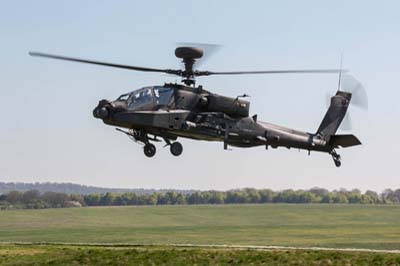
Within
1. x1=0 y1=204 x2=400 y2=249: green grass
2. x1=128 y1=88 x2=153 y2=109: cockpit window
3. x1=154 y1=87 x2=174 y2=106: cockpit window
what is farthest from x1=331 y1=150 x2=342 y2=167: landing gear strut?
x1=0 y1=204 x2=400 y2=249: green grass

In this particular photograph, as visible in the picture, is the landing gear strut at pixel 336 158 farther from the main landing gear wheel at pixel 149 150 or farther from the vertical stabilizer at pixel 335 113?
the main landing gear wheel at pixel 149 150

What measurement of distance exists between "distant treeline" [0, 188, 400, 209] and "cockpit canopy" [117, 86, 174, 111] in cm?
13732

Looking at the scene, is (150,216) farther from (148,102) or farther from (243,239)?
(148,102)

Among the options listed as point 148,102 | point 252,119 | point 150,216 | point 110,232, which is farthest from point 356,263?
point 150,216

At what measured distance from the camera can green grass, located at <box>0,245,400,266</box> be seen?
35.3 metres

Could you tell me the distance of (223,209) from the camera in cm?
14575

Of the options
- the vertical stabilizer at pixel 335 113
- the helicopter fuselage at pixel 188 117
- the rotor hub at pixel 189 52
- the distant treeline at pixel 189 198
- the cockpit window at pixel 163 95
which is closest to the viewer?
the rotor hub at pixel 189 52

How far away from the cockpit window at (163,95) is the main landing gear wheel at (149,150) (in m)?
2.13

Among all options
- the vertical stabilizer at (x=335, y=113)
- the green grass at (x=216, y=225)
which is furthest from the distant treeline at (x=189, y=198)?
the vertical stabilizer at (x=335, y=113)

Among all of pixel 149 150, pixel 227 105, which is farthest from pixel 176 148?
pixel 227 105

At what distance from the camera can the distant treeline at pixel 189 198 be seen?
569ft

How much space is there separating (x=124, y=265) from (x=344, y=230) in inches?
3158

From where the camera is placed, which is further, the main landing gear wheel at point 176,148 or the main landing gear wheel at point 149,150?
the main landing gear wheel at point 176,148

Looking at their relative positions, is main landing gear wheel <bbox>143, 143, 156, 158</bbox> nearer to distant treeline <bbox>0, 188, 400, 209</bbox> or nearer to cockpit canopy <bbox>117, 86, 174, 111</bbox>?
cockpit canopy <bbox>117, 86, 174, 111</bbox>
